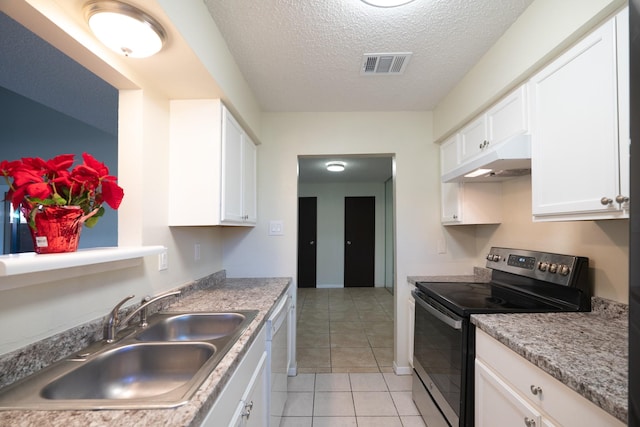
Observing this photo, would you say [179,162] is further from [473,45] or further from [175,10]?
[473,45]

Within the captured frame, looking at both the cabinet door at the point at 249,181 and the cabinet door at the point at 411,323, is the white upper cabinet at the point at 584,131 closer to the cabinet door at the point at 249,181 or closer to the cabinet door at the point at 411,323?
the cabinet door at the point at 411,323

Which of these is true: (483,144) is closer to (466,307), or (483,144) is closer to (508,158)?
(508,158)

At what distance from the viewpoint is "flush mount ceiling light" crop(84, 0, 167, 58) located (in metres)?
0.96

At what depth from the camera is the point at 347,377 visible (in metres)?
2.46

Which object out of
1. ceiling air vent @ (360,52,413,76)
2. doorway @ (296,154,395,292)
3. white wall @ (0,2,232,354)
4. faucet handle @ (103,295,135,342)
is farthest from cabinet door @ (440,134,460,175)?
doorway @ (296,154,395,292)

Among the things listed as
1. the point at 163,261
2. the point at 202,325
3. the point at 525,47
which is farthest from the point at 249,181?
the point at 525,47

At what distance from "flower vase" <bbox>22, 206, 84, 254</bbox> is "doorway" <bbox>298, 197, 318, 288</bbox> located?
17.6 ft

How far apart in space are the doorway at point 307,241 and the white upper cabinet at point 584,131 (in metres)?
5.14

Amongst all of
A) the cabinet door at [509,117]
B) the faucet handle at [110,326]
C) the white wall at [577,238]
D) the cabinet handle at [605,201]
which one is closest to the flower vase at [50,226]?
the faucet handle at [110,326]

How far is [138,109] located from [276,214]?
4.48 feet

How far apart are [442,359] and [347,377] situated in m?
1.11

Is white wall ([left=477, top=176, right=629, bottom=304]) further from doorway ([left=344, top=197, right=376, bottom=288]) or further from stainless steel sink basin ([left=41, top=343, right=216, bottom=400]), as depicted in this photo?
doorway ([left=344, top=197, right=376, bottom=288])

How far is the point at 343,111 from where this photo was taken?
102 inches

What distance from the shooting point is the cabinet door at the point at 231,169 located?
67.9 inches
